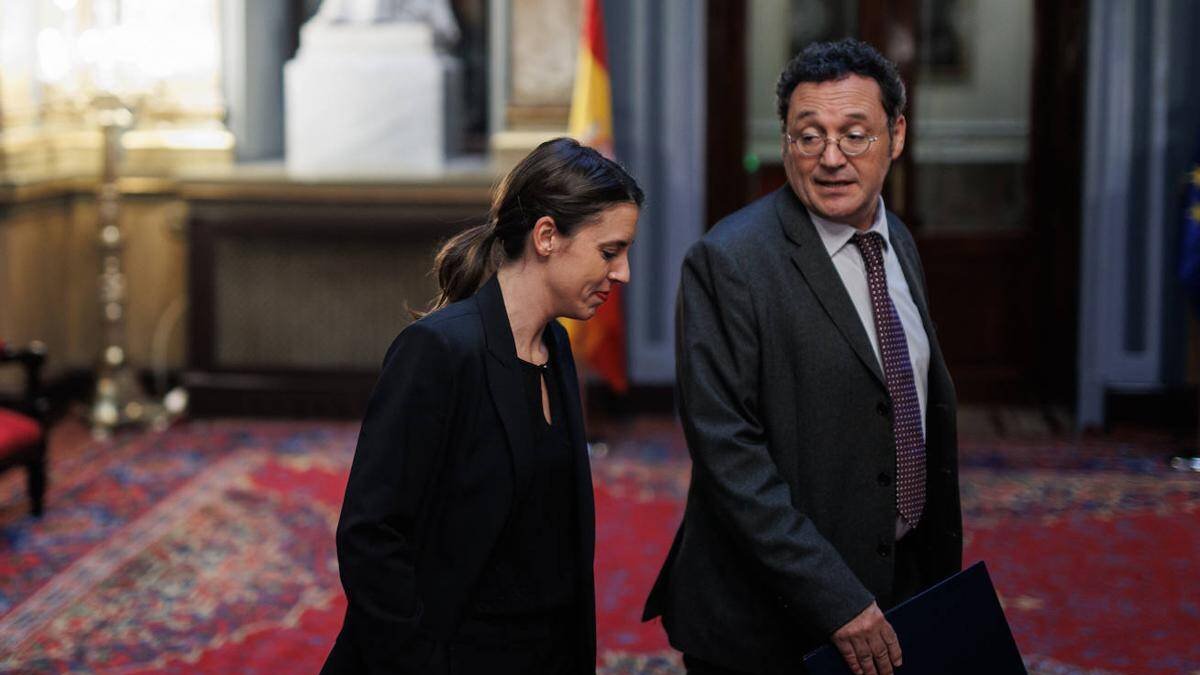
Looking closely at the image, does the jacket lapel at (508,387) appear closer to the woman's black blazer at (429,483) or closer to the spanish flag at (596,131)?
the woman's black blazer at (429,483)

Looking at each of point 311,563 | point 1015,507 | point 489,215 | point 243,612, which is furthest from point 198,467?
point 489,215

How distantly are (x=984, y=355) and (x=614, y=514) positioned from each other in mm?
2936

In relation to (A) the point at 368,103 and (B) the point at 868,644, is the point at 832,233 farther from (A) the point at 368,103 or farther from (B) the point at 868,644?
(A) the point at 368,103

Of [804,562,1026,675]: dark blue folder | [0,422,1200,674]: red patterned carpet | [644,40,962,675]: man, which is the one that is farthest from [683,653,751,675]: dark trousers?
[0,422,1200,674]: red patterned carpet

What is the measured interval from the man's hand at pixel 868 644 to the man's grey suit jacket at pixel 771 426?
0.06 meters

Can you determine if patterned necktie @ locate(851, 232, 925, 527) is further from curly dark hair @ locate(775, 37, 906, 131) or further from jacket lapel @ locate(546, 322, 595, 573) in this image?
jacket lapel @ locate(546, 322, 595, 573)

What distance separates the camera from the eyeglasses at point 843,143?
2406 mm

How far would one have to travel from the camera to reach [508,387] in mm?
2248

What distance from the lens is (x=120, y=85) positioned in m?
7.79

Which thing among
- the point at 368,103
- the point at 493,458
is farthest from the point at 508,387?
the point at 368,103

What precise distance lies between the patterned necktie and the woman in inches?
15.5

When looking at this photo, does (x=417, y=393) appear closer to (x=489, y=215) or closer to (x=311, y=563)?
(x=489, y=215)

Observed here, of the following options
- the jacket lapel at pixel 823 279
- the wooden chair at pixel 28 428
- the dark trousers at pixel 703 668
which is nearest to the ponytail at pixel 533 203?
the jacket lapel at pixel 823 279

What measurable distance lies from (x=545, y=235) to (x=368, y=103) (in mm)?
5782
